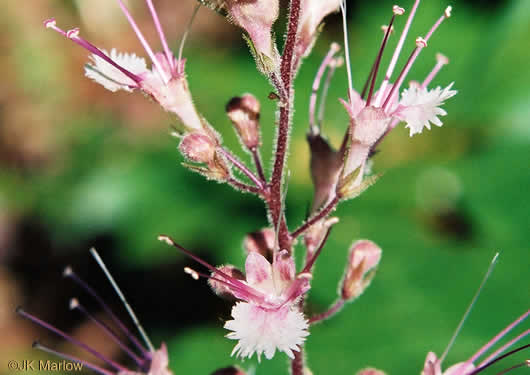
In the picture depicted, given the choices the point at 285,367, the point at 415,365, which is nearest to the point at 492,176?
the point at 415,365

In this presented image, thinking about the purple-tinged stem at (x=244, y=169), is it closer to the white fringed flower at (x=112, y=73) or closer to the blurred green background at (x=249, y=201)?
the white fringed flower at (x=112, y=73)

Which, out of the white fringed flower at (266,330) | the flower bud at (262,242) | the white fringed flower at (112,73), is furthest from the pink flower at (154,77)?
the white fringed flower at (266,330)

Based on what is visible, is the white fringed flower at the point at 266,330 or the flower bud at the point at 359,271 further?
the flower bud at the point at 359,271

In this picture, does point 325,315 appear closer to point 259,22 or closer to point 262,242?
point 262,242

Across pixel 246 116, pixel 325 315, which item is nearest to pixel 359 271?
pixel 325 315

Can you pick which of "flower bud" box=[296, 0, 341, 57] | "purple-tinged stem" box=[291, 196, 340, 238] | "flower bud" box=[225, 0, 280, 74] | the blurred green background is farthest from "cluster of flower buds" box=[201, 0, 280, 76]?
the blurred green background

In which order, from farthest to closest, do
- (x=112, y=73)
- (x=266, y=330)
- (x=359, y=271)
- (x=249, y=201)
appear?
(x=249, y=201)
(x=359, y=271)
(x=112, y=73)
(x=266, y=330)
